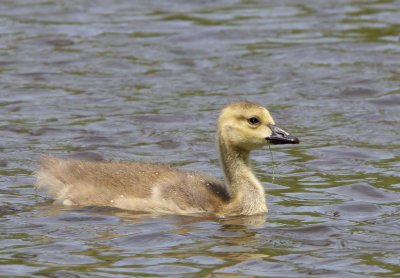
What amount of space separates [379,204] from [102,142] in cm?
349

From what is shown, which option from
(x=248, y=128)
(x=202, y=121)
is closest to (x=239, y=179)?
(x=248, y=128)

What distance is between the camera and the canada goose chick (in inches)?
450

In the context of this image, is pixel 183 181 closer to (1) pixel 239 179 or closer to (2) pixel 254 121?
(1) pixel 239 179

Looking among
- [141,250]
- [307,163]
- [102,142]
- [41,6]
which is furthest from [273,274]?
[41,6]

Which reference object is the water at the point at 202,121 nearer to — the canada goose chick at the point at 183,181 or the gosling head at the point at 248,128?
the canada goose chick at the point at 183,181

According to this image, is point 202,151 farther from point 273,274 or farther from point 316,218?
point 273,274

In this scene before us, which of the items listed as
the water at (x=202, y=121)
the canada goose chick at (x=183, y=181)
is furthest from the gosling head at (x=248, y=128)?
the water at (x=202, y=121)

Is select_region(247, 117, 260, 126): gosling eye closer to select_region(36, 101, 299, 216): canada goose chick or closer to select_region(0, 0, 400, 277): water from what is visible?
select_region(36, 101, 299, 216): canada goose chick

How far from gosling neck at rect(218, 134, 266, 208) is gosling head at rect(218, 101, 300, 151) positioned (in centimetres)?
9

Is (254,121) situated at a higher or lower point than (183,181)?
higher

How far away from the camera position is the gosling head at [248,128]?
37.9 ft

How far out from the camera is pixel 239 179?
11672 mm

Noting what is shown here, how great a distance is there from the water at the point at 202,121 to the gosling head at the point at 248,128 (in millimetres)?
673

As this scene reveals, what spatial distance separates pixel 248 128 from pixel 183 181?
733mm
